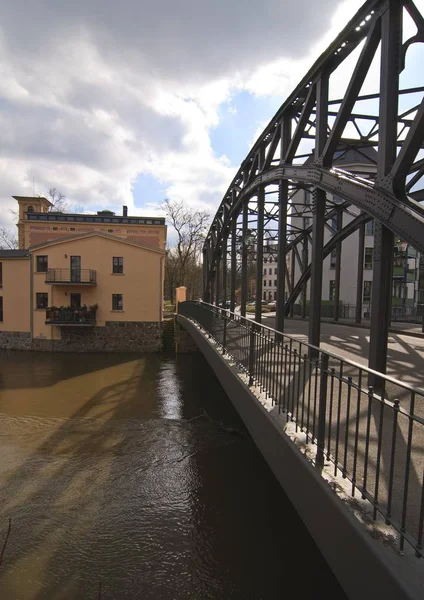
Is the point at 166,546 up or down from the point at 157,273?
down

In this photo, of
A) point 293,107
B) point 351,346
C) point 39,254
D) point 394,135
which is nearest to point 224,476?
point 351,346

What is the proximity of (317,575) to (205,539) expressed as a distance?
1.92 meters

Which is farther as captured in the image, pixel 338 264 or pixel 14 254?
pixel 14 254

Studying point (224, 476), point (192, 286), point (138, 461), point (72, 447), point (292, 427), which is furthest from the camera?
point (192, 286)

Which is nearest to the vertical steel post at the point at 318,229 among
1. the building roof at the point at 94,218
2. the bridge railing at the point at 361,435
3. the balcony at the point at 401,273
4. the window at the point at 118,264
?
the bridge railing at the point at 361,435

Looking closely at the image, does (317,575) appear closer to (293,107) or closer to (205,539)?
(205,539)

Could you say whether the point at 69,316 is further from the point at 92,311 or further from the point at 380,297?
the point at 380,297

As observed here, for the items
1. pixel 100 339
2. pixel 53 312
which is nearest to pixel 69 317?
pixel 53 312

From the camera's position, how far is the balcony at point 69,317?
2628 centimetres

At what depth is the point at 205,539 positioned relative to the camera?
6.00m

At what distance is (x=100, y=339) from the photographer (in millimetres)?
27641

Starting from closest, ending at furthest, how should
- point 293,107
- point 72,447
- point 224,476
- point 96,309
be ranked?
point 293,107 < point 224,476 < point 72,447 < point 96,309

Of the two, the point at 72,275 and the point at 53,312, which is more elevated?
the point at 72,275

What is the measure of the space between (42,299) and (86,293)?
349 centimetres
